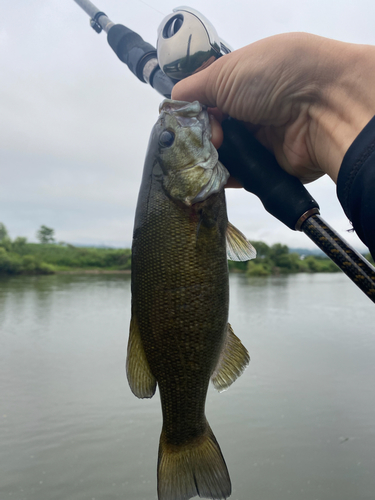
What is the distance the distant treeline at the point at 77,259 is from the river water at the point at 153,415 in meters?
8.99

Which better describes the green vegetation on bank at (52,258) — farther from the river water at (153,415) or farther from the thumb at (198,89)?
the thumb at (198,89)

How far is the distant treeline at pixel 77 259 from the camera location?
27703 millimetres

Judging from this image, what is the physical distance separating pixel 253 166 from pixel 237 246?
14.0 inches

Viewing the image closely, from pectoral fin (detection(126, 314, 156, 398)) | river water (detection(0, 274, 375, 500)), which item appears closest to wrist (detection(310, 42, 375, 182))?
pectoral fin (detection(126, 314, 156, 398))

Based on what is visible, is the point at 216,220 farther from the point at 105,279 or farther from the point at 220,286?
the point at 105,279

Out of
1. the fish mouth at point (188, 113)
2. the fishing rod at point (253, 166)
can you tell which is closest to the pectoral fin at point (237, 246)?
the fishing rod at point (253, 166)

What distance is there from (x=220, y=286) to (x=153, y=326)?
0.31 m

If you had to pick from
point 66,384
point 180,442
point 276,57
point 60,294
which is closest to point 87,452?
point 66,384

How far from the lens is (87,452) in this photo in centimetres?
731

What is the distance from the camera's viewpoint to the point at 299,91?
1488mm

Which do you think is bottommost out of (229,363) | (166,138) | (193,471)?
(193,471)

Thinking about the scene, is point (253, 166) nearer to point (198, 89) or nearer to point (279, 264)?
point (198, 89)

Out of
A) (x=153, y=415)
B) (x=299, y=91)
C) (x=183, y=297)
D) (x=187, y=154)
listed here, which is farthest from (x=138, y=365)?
(x=153, y=415)

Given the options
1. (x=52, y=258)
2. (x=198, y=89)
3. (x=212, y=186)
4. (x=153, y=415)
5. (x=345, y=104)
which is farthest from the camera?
(x=52, y=258)
